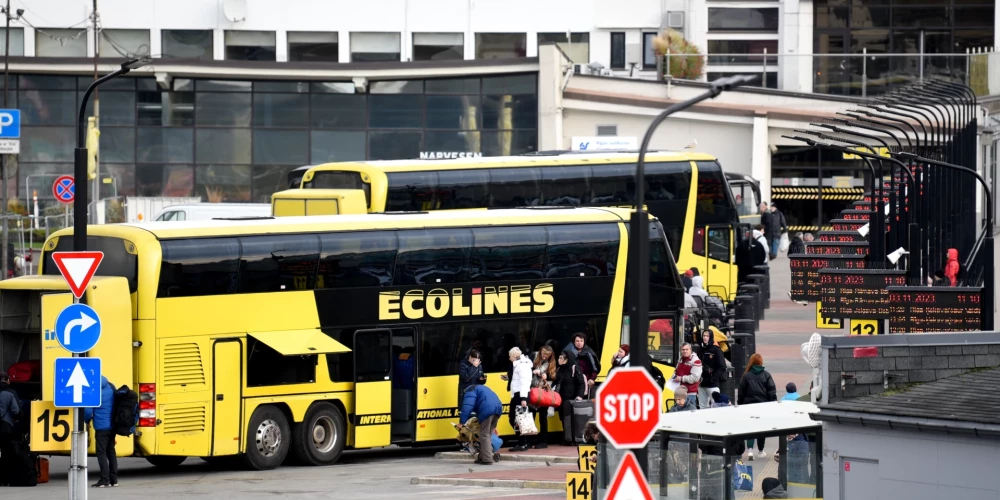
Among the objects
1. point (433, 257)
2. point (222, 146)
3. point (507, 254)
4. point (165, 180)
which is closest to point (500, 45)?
point (222, 146)

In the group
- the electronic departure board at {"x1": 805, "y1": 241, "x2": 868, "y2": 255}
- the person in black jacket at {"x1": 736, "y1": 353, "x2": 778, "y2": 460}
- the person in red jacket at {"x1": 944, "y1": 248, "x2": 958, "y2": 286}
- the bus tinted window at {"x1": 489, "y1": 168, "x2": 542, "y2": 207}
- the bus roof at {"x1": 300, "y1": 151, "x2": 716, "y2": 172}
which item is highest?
the bus roof at {"x1": 300, "y1": 151, "x2": 716, "y2": 172}

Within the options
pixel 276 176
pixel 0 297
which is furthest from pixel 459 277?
pixel 276 176

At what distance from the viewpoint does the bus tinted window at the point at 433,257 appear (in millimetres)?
24438

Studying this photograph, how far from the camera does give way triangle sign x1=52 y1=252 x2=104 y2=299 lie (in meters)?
18.5

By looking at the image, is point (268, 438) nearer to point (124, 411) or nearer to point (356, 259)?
point (124, 411)

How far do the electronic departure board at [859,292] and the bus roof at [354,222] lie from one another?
4.10 m

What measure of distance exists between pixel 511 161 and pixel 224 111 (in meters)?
26.0

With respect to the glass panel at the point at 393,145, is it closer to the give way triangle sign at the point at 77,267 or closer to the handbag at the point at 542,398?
the handbag at the point at 542,398

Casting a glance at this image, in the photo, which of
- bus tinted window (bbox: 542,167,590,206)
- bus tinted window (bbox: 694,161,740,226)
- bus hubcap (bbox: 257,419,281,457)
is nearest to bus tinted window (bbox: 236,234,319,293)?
bus hubcap (bbox: 257,419,281,457)

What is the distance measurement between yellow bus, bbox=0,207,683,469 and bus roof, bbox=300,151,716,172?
654cm

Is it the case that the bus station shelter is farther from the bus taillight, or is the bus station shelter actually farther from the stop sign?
the bus taillight

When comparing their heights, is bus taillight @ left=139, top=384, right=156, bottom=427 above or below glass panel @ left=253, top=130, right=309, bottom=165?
below

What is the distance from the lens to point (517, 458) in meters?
23.6

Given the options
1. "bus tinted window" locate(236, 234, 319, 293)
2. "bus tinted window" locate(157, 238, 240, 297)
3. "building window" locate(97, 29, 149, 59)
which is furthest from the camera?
"building window" locate(97, 29, 149, 59)
